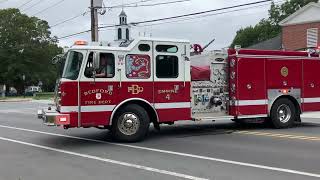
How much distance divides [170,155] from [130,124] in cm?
252

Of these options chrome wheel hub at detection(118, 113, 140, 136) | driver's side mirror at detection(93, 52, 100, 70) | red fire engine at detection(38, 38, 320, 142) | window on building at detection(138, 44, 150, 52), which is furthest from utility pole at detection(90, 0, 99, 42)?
driver's side mirror at detection(93, 52, 100, 70)

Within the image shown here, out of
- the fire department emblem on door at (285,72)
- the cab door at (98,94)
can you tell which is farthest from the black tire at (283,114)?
the cab door at (98,94)

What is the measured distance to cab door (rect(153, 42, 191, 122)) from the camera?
14258 millimetres

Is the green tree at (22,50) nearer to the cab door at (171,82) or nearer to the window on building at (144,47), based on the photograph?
the cab door at (171,82)

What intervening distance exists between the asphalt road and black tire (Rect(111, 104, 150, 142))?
0.93 feet

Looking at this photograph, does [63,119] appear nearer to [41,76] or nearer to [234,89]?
[234,89]

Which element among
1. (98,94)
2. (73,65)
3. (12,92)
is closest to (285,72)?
(98,94)

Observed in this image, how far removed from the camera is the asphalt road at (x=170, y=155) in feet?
30.7

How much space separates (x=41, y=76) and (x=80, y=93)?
7961 centimetres

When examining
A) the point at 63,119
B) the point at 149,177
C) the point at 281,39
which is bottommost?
the point at 149,177

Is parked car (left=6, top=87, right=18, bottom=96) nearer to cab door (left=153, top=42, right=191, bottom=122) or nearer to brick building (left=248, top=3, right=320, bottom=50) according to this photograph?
brick building (left=248, top=3, right=320, bottom=50)

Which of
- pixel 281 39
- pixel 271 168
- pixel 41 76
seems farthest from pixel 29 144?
pixel 41 76

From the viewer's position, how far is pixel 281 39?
169 feet

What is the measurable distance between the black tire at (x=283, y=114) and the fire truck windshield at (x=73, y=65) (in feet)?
21.3
